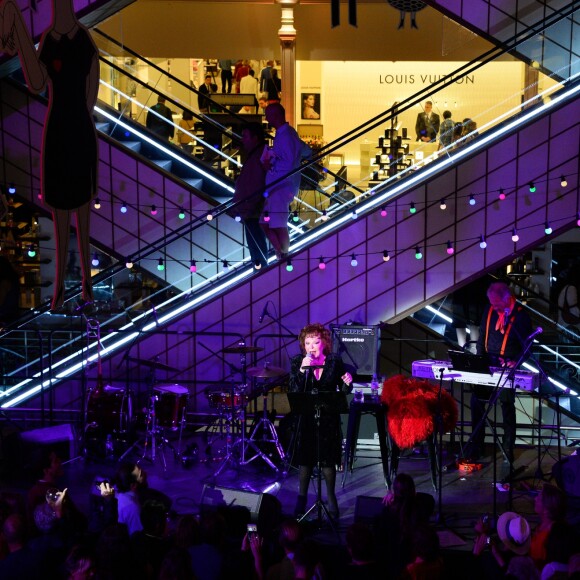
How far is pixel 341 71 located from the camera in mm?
17156

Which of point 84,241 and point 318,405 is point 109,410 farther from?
point 318,405

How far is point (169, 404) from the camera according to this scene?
29.8 feet

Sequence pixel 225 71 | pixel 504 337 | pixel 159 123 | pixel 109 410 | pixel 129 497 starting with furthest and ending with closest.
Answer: pixel 225 71 → pixel 159 123 → pixel 109 410 → pixel 504 337 → pixel 129 497

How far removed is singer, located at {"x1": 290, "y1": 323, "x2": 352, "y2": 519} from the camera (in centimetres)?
754

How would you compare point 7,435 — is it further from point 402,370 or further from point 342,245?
point 402,370

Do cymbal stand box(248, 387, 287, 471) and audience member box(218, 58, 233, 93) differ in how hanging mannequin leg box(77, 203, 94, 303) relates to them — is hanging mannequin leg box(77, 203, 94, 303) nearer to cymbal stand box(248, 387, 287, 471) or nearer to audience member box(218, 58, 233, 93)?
cymbal stand box(248, 387, 287, 471)

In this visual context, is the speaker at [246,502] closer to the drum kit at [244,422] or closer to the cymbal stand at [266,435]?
the drum kit at [244,422]

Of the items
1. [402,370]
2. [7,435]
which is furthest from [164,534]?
[402,370]

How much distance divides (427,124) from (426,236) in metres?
2.91

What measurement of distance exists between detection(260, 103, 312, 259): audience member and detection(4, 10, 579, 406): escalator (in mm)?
357

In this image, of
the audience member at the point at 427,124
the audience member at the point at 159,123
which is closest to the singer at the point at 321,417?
the audience member at the point at 427,124

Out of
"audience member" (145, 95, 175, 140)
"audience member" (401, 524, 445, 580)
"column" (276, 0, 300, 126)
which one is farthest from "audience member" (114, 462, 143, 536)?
"column" (276, 0, 300, 126)

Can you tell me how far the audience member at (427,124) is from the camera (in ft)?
37.6

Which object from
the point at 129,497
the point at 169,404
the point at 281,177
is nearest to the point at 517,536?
the point at 129,497
